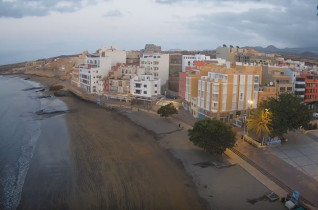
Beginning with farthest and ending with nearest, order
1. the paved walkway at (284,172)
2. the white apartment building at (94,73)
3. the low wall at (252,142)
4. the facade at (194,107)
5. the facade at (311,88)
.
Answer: the white apartment building at (94,73) → the facade at (311,88) → the facade at (194,107) → the low wall at (252,142) → the paved walkway at (284,172)

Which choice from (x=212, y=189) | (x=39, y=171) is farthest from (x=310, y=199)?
(x=39, y=171)

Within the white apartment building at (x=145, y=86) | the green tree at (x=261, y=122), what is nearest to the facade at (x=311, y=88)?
the green tree at (x=261, y=122)

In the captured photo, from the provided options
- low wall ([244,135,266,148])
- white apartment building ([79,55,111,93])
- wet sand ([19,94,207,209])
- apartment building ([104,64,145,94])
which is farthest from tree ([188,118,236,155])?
Answer: white apartment building ([79,55,111,93])

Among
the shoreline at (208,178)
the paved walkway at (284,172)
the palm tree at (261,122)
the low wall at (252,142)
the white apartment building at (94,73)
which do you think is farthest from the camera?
the white apartment building at (94,73)

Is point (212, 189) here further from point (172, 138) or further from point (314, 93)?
point (314, 93)

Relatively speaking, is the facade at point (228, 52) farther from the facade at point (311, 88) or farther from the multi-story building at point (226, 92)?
the multi-story building at point (226, 92)

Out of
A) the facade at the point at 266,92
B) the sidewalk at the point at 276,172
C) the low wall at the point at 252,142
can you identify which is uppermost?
the facade at the point at 266,92

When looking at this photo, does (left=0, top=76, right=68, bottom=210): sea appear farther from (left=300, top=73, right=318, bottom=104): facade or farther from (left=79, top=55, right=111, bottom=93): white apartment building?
(left=300, top=73, right=318, bottom=104): facade

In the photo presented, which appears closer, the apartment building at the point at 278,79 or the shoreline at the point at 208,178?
the shoreline at the point at 208,178
